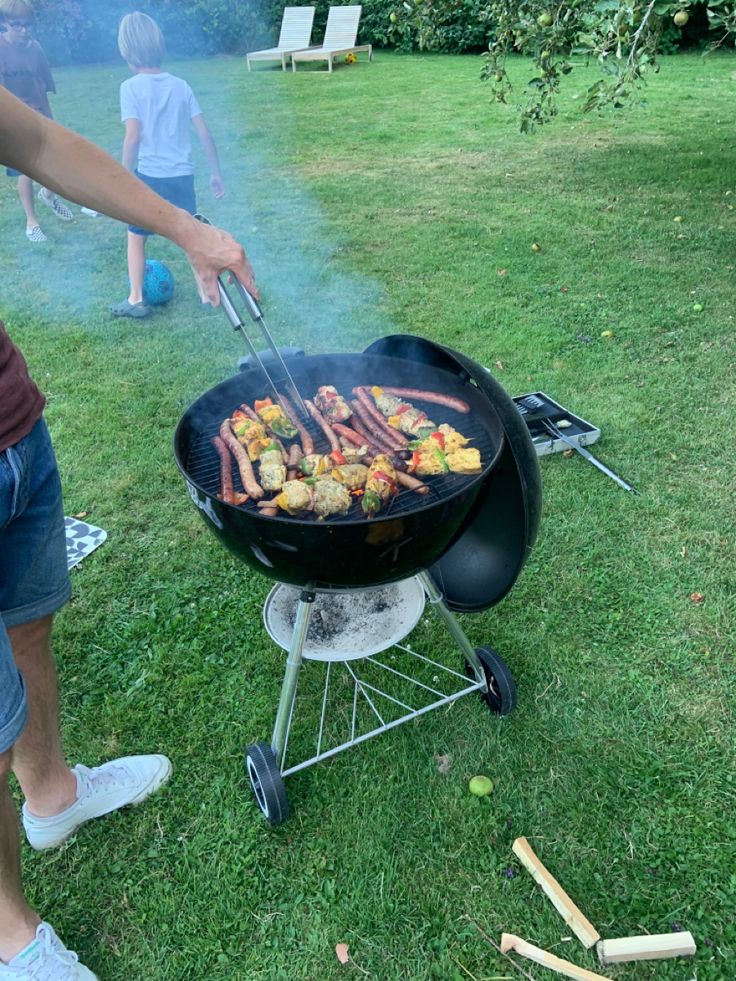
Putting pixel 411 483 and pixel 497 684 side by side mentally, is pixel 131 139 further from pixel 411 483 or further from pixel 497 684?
pixel 497 684

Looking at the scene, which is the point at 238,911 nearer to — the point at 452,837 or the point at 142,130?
the point at 452,837

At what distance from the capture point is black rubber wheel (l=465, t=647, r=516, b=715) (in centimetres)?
252

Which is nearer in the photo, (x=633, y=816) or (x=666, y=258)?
(x=633, y=816)

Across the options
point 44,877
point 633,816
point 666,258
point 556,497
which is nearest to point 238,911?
point 44,877

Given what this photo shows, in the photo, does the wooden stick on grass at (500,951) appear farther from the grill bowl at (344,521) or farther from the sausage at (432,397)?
the sausage at (432,397)

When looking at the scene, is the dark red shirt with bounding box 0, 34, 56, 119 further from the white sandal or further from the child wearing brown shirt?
the white sandal

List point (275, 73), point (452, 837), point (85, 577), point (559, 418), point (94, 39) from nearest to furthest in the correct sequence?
1. point (452, 837)
2. point (85, 577)
3. point (559, 418)
4. point (94, 39)
5. point (275, 73)

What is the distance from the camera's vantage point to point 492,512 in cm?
235

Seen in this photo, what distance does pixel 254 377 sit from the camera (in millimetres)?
2521

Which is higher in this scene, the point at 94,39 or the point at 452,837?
the point at 94,39

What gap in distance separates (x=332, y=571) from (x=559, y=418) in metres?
2.67

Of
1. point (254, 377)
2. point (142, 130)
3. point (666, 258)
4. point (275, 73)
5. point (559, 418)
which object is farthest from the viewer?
point (275, 73)

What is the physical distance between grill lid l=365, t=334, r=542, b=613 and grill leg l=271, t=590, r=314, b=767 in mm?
538

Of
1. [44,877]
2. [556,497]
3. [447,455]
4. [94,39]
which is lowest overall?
[44,877]
